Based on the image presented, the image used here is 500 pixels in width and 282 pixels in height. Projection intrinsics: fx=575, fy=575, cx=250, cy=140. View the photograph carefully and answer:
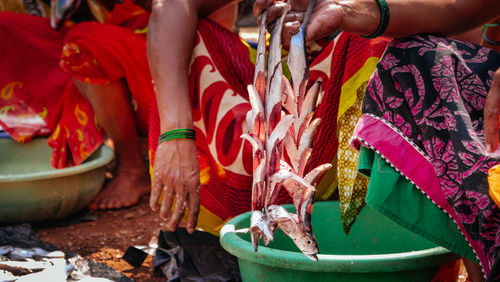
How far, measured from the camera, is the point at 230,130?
1.88 metres

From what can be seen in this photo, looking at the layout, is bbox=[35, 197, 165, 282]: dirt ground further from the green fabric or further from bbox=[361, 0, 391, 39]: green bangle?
bbox=[361, 0, 391, 39]: green bangle

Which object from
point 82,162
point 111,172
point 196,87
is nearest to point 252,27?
point 111,172

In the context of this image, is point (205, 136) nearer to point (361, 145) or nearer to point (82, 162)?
point (361, 145)

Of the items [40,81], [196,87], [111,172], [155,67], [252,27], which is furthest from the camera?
[252,27]

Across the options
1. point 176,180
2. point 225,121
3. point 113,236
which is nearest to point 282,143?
point 176,180

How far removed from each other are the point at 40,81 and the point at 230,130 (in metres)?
1.55

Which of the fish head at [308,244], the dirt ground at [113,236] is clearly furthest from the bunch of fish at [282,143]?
the dirt ground at [113,236]

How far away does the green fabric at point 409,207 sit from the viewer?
1.23 m

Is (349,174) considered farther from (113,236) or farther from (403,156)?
(113,236)

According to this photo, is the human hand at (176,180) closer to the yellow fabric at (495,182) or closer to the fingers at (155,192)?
the fingers at (155,192)

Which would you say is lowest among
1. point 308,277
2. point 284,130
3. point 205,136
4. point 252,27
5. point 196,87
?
point 252,27

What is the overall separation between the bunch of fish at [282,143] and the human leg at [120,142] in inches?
69.1

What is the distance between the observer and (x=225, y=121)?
1.89 m

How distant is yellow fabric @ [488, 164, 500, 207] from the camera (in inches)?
39.8
